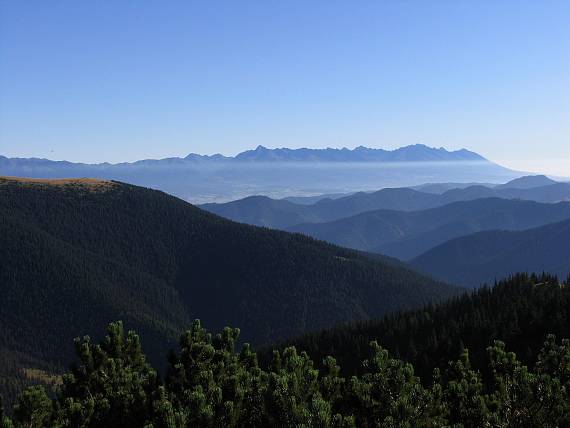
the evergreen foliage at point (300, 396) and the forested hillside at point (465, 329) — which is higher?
the evergreen foliage at point (300, 396)

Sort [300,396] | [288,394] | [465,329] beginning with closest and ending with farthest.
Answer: [288,394]
[300,396]
[465,329]

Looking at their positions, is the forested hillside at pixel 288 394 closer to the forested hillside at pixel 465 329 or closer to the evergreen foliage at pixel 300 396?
the evergreen foliage at pixel 300 396

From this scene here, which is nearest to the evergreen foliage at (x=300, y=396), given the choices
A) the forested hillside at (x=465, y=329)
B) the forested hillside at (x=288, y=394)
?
the forested hillside at (x=288, y=394)

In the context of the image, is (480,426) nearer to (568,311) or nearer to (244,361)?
(244,361)

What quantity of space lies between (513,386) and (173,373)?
1891 centimetres

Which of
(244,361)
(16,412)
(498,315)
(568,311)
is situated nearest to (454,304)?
(498,315)

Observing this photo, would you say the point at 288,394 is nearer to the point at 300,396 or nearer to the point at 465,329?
the point at 300,396

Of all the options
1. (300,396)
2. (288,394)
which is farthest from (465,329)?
(288,394)

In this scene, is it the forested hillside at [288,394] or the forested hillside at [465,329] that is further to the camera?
the forested hillside at [465,329]

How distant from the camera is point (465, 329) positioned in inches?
5822

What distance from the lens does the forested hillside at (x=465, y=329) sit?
127375mm

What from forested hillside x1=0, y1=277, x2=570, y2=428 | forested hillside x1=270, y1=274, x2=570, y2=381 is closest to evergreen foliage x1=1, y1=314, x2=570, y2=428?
forested hillside x1=0, y1=277, x2=570, y2=428

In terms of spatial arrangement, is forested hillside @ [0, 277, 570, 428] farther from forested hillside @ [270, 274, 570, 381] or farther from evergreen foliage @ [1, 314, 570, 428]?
forested hillside @ [270, 274, 570, 381]

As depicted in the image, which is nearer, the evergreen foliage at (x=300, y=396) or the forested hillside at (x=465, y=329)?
the evergreen foliage at (x=300, y=396)
